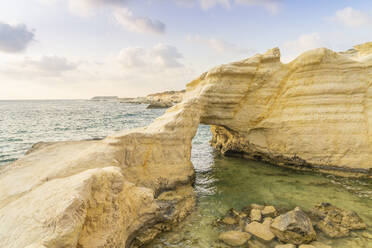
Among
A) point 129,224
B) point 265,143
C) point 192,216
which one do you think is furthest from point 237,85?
point 129,224

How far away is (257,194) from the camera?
8133mm

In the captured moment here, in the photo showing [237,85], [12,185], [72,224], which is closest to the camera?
[72,224]

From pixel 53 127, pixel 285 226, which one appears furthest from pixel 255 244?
pixel 53 127

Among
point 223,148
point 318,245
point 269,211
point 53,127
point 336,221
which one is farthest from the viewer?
point 53,127

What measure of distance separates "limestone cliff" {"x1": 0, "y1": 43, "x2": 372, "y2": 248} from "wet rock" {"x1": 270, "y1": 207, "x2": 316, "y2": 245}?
8.90 feet

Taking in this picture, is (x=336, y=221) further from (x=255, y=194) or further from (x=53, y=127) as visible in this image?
(x=53, y=127)

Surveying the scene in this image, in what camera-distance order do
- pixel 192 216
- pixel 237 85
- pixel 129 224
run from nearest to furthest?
pixel 129 224 < pixel 192 216 < pixel 237 85

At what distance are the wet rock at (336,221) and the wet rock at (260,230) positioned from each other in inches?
59.1

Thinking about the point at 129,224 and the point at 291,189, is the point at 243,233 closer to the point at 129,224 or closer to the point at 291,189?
the point at 129,224

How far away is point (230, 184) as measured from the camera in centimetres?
910

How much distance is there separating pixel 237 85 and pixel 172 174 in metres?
5.54

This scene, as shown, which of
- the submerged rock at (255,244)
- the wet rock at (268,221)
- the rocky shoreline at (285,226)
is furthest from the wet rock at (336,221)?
the submerged rock at (255,244)

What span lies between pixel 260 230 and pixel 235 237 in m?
0.80

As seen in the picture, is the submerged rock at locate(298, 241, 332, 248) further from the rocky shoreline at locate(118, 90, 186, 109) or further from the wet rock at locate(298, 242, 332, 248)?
the rocky shoreline at locate(118, 90, 186, 109)
